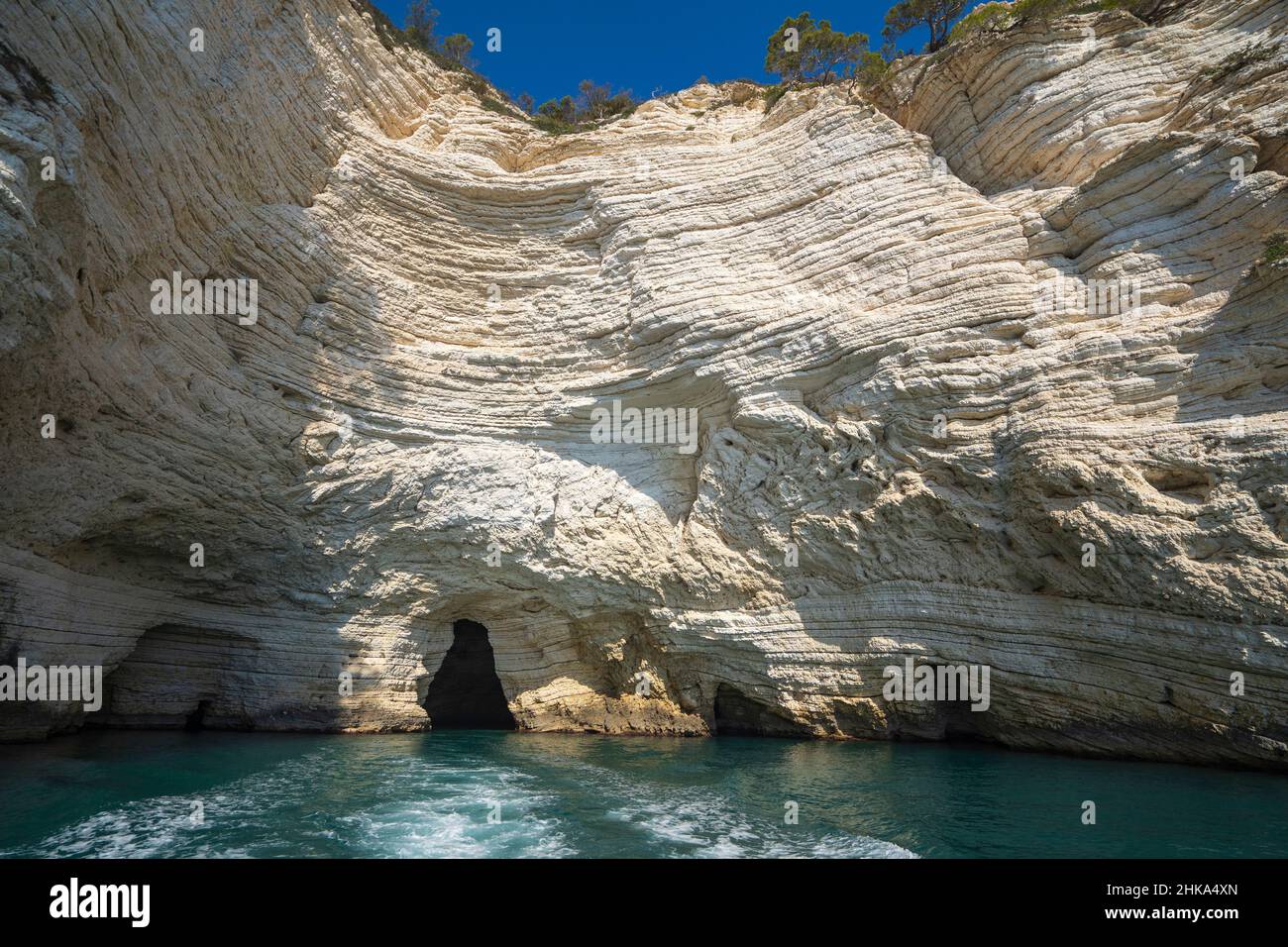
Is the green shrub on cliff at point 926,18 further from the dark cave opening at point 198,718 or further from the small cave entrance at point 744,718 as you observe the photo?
the dark cave opening at point 198,718

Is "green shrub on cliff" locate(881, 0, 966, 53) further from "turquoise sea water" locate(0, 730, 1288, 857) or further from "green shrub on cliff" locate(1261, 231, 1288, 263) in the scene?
"turquoise sea water" locate(0, 730, 1288, 857)

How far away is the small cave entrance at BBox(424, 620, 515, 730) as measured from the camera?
1786 cm

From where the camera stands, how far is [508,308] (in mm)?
17609

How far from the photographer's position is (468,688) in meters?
18.5

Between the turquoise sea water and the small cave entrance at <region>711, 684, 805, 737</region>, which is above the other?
the turquoise sea water

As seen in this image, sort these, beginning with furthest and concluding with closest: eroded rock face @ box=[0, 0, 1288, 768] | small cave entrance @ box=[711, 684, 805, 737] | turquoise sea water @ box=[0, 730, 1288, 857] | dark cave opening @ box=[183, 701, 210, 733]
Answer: dark cave opening @ box=[183, 701, 210, 733] → small cave entrance @ box=[711, 684, 805, 737] → eroded rock face @ box=[0, 0, 1288, 768] → turquoise sea water @ box=[0, 730, 1288, 857]

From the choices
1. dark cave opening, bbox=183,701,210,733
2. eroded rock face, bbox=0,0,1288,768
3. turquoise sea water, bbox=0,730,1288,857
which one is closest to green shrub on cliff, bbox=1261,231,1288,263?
eroded rock face, bbox=0,0,1288,768

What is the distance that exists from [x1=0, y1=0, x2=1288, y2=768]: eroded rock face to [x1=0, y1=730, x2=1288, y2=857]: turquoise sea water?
1816mm

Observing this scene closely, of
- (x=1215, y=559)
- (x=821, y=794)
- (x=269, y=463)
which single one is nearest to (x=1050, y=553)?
(x=1215, y=559)

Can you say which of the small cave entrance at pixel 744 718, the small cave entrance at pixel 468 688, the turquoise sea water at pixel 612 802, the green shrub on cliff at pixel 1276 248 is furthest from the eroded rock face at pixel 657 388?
the turquoise sea water at pixel 612 802

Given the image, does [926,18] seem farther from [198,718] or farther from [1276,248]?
[198,718]

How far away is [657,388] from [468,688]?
8.79 metres

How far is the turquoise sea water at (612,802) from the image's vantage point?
748cm

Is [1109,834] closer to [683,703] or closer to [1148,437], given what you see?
[1148,437]
